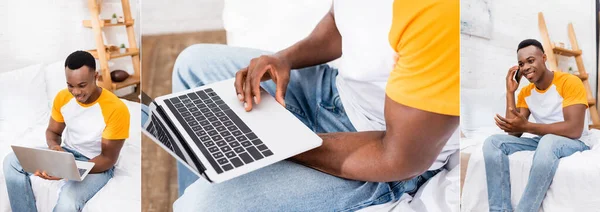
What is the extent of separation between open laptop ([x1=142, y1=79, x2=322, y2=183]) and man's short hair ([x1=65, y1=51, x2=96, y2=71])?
23 cm

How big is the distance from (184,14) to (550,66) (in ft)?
2.92

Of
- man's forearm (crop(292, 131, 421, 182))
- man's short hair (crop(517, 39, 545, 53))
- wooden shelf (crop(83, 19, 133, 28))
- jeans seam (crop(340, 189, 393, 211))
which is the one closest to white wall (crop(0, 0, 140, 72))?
wooden shelf (crop(83, 19, 133, 28))

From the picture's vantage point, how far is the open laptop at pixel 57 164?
1.38 metres

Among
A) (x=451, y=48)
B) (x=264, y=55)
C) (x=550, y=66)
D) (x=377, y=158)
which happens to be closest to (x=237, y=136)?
(x=264, y=55)

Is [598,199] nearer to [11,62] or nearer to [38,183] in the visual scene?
[38,183]

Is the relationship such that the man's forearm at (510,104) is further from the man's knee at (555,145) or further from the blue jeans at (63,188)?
the blue jeans at (63,188)

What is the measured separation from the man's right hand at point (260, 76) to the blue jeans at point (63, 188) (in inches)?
18.1

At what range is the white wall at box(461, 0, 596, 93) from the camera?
1225mm

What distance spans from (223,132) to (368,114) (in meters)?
Answer: 0.34

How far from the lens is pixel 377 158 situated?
1126mm

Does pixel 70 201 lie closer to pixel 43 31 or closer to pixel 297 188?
pixel 43 31

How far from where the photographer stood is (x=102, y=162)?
4.52 feet

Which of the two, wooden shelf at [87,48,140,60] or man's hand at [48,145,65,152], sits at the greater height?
wooden shelf at [87,48,140,60]

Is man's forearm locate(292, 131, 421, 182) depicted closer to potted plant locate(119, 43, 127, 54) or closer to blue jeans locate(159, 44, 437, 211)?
blue jeans locate(159, 44, 437, 211)
